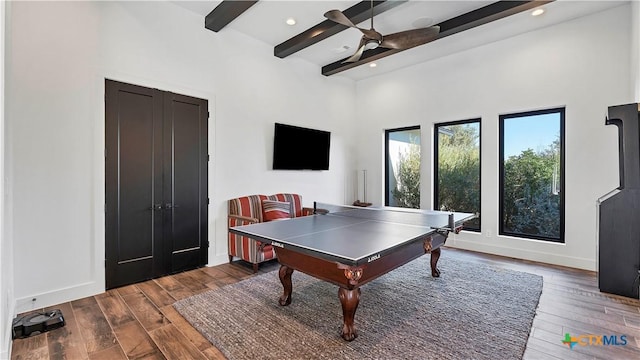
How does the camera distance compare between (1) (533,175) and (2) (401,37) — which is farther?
(1) (533,175)

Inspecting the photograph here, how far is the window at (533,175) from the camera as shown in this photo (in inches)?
169

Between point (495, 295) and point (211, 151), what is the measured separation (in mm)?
3922

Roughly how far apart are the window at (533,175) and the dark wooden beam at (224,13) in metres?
4.27

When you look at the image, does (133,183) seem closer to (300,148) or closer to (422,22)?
(300,148)

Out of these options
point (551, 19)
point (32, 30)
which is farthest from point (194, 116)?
point (551, 19)

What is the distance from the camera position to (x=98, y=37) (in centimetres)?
318

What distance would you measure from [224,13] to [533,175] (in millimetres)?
5074

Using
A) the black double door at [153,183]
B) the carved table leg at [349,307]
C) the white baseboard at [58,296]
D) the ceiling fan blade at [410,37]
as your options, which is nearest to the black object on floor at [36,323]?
the white baseboard at [58,296]

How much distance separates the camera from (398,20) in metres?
4.01

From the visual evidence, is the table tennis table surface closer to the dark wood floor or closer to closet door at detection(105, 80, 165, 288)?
the dark wood floor

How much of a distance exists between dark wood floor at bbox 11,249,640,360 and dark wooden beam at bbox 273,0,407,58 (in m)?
3.38

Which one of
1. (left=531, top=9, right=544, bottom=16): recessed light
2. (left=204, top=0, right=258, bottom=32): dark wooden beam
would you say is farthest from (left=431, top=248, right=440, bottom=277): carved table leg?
(left=204, top=0, right=258, bottom=32): dark wooden beam

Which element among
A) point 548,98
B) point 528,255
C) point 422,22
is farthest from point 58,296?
point 548,98

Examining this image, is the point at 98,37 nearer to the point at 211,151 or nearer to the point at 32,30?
the point at 32,30
